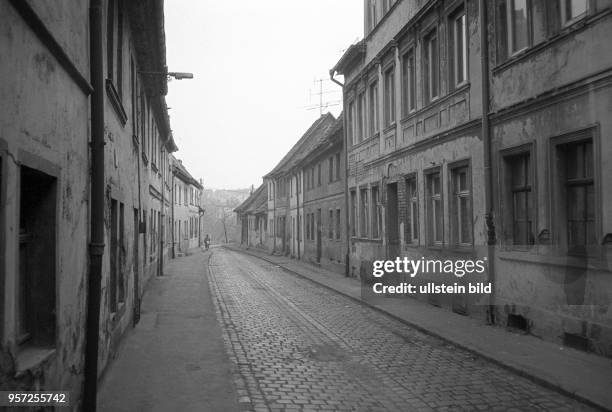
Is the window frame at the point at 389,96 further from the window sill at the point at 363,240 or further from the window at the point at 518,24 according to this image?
the window at the point at 518,24

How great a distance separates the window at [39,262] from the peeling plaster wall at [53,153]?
0.27 ft

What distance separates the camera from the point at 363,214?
21.3m

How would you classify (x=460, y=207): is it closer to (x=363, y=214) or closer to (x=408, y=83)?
(x=408, y=83)

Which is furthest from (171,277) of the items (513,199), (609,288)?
(609,288)

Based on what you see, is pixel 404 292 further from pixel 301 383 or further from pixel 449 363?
pixel 301 383

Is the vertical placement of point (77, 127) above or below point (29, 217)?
above

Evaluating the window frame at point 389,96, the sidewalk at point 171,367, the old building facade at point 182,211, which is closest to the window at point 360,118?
the window frame at point 389,96

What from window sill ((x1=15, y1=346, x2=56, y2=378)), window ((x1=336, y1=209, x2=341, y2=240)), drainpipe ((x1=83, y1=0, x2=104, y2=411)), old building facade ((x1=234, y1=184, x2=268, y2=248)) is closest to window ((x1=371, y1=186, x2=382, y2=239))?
window ((x1=336, y1=209, x2=341, y2=240))

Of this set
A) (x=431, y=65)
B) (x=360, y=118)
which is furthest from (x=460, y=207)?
(x=360, y=118)

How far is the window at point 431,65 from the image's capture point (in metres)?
14.4

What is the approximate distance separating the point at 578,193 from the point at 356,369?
4.45 meters

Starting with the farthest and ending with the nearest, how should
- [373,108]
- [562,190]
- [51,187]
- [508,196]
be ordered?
[373,108] < [508,196] < [562,190] < [51,187]

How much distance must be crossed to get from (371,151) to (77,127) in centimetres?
1498

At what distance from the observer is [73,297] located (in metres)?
5.48
